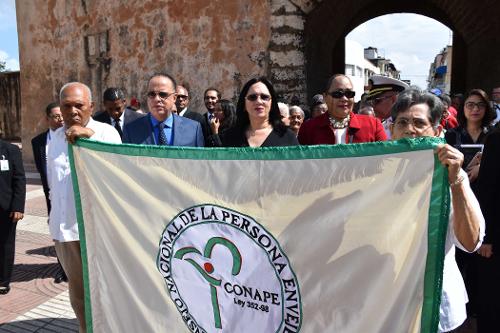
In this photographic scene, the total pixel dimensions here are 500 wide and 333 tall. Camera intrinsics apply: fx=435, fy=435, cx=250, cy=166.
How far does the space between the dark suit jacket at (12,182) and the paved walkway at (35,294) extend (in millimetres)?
808

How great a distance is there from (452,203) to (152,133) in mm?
2299

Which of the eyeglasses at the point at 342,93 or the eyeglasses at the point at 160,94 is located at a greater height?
the eyeglasses at the point at 160,94

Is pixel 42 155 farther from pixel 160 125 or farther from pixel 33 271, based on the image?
pixel 160 125

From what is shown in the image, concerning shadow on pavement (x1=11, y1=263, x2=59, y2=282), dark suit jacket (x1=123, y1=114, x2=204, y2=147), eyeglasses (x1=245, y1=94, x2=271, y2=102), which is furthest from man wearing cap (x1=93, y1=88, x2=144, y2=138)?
eyeglasses (x1=245, y1=94, x2=271, y2=102)

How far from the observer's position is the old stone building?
7.79m

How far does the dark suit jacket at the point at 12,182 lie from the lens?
4.37 meters

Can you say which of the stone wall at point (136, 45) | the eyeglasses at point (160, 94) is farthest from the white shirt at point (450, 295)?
the stone wall at point (136, 45)

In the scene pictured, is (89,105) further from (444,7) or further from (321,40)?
(444,7)

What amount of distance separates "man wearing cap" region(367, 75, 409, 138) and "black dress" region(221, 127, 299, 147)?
151cm

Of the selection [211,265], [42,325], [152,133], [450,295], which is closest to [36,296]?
[42,325]

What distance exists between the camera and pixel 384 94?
4301 millimetres

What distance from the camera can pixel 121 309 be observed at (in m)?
2.60

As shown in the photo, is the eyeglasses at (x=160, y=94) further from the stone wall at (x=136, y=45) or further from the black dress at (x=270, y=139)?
the stone wall at (x=136, y=45)

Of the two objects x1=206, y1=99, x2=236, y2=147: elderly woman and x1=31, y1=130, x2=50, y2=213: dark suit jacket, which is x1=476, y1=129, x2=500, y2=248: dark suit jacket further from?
x1=31, y1=130, x2=50, y2=213: dark suit jacket
